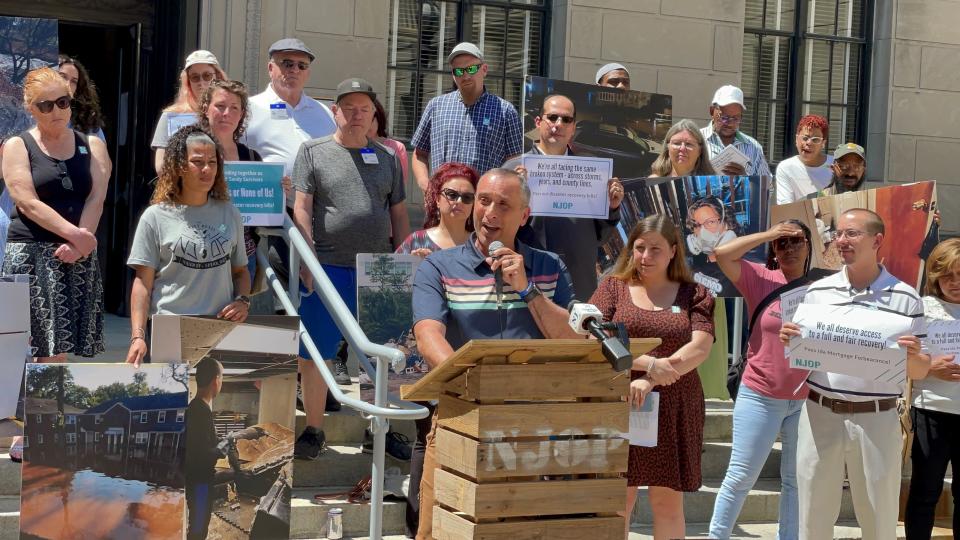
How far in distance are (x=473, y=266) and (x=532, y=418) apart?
0.84 meters

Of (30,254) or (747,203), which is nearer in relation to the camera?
(30,254)

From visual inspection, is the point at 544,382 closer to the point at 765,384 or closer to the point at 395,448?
the point at 765,384

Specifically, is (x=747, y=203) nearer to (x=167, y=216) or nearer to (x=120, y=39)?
(x=167, y=216)

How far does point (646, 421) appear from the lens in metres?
5.92

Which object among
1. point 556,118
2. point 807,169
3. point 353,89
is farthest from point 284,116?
point 807,169

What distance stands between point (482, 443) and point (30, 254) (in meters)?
3.20

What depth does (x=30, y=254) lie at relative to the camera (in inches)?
262

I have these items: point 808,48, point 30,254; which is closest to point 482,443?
point 30,254

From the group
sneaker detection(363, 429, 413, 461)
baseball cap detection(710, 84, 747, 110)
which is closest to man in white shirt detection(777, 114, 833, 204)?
baseball cap detection(710, 84, 747, 110)

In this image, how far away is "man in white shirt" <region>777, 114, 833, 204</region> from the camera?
9.02m

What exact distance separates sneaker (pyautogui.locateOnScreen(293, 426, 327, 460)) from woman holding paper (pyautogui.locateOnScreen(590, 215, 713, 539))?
189 centimetres

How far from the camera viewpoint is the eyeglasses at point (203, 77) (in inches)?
298

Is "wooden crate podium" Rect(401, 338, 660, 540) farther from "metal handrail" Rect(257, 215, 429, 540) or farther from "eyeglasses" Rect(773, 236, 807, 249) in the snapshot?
"eyeglasses" Rect(773, 236, 807, 249)

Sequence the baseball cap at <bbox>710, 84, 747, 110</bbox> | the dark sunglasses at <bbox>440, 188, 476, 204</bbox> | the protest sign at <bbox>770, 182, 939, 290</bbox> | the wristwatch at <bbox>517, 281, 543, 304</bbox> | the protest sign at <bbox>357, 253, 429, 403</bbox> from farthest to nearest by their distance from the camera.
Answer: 1. the baseball cap at <bbox>710, 84, 747, 110</bbox>
2. the protest sign at <bbox>770, 182, 939, 290</bbox>
3. the protest sign at <bbox>357, 253, 429, 403</bbox>
4. the dark sunglasses at <bbox>440, 188, 476, 204</bbox>
5. the wristwatch at <bbox>517, 281, 543, 304</bbox>
